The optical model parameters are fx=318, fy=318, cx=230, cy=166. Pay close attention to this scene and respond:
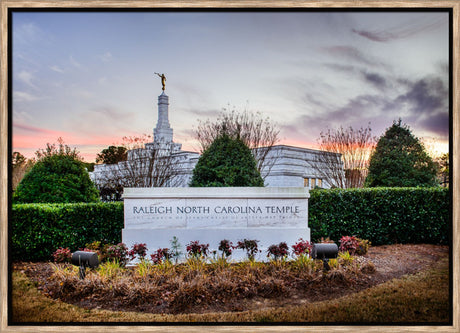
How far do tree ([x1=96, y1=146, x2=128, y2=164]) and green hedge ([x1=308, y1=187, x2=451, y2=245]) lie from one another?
1295 cm

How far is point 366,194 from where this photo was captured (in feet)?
26.1

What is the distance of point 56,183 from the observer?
8367 millimetres

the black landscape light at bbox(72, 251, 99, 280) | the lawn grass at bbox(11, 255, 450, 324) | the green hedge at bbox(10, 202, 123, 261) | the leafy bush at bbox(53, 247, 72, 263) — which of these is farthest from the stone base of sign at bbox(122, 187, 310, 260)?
the lawn grass at bbox(11, 255, 450, 324)

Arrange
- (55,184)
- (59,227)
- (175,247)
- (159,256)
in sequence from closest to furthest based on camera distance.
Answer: (159,256)
(175,247)
(59,227)
(55,184)

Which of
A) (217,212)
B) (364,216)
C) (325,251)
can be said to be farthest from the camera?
(364,216)

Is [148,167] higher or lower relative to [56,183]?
higher

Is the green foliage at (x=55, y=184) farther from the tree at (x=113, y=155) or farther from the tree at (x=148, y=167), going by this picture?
the tree at (x=113, y=155)

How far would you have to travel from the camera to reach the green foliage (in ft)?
27.0

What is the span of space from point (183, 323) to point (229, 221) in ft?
9.55

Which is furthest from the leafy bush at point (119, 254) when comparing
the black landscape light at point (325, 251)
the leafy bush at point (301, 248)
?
the black landscape light at point (325, 251)

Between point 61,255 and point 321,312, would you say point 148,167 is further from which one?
point 321,312

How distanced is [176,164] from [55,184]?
860 cm

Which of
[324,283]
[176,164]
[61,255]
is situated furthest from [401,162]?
[176,164]

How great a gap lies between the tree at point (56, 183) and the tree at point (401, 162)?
338 inches
